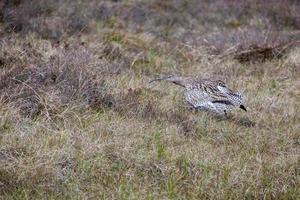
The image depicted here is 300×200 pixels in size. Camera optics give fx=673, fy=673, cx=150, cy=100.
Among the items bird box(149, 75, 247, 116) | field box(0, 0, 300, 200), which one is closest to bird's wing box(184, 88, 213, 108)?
bird box(149, 75, 247, 116)

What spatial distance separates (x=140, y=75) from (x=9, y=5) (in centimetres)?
318

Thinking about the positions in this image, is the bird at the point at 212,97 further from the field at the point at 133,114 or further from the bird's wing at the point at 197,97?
the field at the point at 133,114

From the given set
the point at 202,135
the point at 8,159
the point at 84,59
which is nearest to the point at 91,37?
the point at 84,59

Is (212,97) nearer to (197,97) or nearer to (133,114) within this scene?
(197,97)

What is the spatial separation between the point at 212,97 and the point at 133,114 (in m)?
0.89

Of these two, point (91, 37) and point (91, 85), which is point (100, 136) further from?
point (91, 37)

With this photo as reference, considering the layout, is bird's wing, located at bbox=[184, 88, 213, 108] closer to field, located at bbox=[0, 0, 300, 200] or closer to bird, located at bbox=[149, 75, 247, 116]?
bird, located at bbox=[149, 75, 247, 116]

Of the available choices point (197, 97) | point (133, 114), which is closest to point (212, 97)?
point (197, 97)

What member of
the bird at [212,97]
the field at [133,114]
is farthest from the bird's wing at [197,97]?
the field at [133,114]

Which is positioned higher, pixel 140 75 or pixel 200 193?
pixel 200 193

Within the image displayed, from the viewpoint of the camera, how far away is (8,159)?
16.9 feet

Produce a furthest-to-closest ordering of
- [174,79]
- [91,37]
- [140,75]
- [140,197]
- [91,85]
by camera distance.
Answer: [91,37] → [140,75] → [174,79] → [91,85] → [140,197]

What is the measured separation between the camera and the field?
5070mm

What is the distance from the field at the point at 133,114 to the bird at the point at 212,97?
0.13 metres
